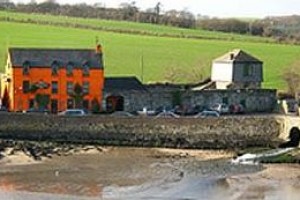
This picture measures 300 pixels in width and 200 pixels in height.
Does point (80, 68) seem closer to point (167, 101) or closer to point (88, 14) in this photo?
point (167, 101)

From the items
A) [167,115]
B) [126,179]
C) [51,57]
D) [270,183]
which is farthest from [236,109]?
[126,179]

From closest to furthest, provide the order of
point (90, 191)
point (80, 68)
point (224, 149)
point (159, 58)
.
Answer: point (90, 191) < point (224, 149) < point (80, 68) < point (159, 58)

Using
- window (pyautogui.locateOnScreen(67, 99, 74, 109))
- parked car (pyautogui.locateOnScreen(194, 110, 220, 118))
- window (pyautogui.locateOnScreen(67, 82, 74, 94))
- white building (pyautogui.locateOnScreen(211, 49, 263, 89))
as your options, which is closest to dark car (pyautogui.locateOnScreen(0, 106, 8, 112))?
window (pyautogui.locateOnScreen(67, 99, 74, 109))

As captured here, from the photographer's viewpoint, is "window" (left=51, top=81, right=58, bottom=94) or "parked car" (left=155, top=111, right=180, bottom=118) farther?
"window" (left=51, top=81, right=58, bottom=94)

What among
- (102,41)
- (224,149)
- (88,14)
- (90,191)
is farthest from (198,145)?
(88,14)

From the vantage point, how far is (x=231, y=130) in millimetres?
42906

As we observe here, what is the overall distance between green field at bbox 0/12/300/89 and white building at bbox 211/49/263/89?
5.92m

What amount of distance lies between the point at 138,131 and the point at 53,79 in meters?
6.99

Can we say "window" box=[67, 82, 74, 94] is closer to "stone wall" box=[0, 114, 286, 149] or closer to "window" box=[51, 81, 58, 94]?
"window" box=[51, 81, 58, 94]

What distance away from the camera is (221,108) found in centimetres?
4891

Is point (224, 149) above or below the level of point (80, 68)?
below

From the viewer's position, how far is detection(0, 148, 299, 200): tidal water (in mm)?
31094

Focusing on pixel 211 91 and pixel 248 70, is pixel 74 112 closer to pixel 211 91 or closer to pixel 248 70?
pixel 211 91

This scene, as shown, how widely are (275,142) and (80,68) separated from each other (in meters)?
11.3
